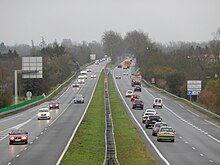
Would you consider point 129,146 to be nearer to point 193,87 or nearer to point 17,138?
point 17,138

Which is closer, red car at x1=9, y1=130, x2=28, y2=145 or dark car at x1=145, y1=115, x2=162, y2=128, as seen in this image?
red car at x1=9, y1=130, x2=28, y2=145

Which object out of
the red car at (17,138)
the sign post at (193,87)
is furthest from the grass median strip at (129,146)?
the sign post at (193,87)

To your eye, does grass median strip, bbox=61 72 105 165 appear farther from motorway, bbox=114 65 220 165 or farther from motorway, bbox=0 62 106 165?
motorway, bbox=114 65 220 165

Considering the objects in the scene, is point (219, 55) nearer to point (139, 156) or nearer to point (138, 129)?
point (138, 129)

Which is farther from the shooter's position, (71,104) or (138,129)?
(71,104)

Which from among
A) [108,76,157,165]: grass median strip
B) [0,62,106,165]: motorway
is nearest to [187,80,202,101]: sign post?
[0,62,106,165]: motorway

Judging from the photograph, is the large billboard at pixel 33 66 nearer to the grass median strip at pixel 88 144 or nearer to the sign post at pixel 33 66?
the sign post at pixel 33 66

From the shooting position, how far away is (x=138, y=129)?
57.5 meters

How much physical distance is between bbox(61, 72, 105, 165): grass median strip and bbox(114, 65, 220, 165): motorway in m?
3.44

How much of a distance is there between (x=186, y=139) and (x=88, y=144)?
10176 mm

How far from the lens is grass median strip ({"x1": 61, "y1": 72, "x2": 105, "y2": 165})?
32.2 metres

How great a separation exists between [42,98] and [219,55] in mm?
85069

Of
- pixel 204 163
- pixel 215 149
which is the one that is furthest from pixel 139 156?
pixel 215 149

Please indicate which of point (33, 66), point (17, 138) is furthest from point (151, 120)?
point (33, 66)
